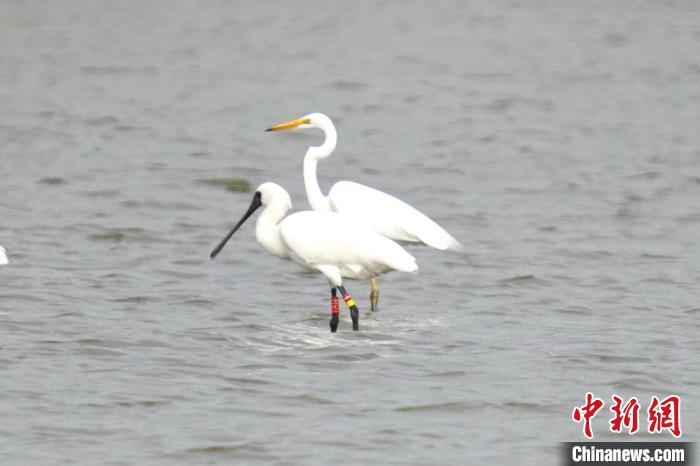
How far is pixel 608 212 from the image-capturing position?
17.2 metres

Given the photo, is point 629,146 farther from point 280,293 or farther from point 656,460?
point 656,460

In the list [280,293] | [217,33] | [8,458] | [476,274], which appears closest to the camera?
[8,458]

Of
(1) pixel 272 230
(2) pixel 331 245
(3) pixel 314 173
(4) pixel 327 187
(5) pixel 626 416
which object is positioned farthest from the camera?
(4) pixel 327 187

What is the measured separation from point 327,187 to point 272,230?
6.06 m

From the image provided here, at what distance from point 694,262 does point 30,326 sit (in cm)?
604

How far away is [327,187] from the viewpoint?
59.8 ft

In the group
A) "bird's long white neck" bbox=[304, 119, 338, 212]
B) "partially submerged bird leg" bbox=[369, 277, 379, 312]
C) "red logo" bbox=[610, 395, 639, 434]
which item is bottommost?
"red logo" bbox=[610, 395, 639, 434]

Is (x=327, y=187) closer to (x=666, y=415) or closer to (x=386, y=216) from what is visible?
(x=386, y=216)

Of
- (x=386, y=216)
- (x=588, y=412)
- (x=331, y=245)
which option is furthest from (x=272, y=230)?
(x=588, y=412)

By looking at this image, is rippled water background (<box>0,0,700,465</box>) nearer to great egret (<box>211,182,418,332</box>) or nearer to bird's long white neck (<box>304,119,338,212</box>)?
great egret (<box>211,182,418,332</box>)

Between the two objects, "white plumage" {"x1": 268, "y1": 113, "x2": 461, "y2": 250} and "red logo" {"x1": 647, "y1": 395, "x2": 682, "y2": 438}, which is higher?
"white plumage" {"x1": 268, "y1": 113, "x2": 461, "y2": 250}

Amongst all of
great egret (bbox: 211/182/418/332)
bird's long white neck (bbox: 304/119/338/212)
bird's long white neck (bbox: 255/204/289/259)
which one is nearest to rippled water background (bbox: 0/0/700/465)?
great egret (bbox: 211/182/418/332)

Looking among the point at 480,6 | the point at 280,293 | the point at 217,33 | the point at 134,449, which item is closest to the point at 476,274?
the point at 280,293

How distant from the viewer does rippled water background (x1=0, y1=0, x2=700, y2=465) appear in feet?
31.4
